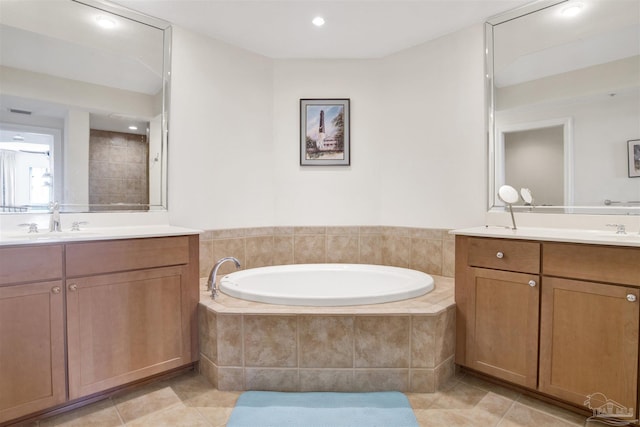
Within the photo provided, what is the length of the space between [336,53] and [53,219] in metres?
2.35

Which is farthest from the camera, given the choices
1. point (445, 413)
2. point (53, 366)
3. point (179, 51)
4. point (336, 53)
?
point (336, 53)

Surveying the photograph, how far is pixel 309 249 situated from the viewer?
2914 millimetres

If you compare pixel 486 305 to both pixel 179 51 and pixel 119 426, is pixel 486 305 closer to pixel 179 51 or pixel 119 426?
pixel 119 426

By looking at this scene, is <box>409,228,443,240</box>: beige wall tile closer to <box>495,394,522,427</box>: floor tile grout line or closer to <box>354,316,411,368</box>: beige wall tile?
<box>354,316,411,368</box>: beige wall tile

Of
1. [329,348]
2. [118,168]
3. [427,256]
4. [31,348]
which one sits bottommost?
[329,348]

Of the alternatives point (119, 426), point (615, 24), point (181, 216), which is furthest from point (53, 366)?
point (615, 24)

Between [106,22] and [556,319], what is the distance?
3.11m

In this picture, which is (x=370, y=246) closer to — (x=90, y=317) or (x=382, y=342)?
(x=382, y=342)

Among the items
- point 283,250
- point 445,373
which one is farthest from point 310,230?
point 445,373

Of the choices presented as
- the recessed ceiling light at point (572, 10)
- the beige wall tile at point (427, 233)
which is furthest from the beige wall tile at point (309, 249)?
the recessed ceiling light at point (572, 10)

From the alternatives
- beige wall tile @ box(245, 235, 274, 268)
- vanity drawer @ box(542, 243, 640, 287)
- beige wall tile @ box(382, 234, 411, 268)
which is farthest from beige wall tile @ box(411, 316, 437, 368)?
beige wall tile @ box(245, 235, 274, 268)

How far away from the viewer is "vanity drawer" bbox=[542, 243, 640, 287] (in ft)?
4.74

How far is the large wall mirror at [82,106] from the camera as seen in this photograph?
74.1 inches

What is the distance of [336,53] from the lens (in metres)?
2.85
